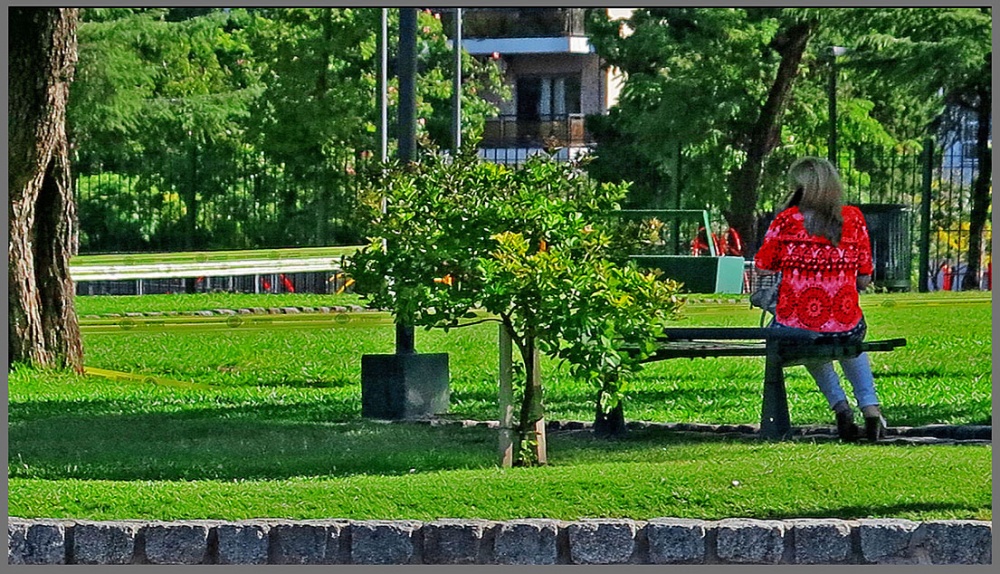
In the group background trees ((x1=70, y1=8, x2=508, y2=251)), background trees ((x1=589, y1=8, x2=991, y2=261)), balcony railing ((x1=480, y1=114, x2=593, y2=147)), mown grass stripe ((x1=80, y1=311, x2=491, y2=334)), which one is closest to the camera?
Answer: balcony railing ((x1=480, y1=114, x2=593, y2=147))

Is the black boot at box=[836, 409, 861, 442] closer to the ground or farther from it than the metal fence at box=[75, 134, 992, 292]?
closer to the ground

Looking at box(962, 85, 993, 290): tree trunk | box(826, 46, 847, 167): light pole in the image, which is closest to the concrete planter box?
box(826, 46, 847, 167): light pole

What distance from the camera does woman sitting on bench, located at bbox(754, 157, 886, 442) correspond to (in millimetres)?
10008

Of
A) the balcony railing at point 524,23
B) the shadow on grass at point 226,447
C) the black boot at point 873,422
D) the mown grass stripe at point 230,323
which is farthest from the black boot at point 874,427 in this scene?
the balcony railing at point 524,23

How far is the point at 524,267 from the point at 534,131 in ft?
41.2

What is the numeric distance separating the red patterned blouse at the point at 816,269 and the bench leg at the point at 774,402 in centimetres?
27

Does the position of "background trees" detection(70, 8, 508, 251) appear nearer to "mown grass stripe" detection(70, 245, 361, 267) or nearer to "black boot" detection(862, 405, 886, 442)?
"mown grass stripe" detection(70, 245, 361, 267)

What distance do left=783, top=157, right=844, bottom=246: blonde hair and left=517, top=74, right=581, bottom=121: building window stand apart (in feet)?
47.7

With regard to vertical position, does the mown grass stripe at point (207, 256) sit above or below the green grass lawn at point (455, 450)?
above

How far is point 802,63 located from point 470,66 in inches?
204

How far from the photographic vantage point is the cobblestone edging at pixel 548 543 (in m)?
7.07

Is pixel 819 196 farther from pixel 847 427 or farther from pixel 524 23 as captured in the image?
pixel 524 23

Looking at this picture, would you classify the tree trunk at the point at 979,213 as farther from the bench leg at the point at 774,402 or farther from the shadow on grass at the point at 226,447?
the bench leg at the point at 774,402

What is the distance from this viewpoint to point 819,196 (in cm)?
992
